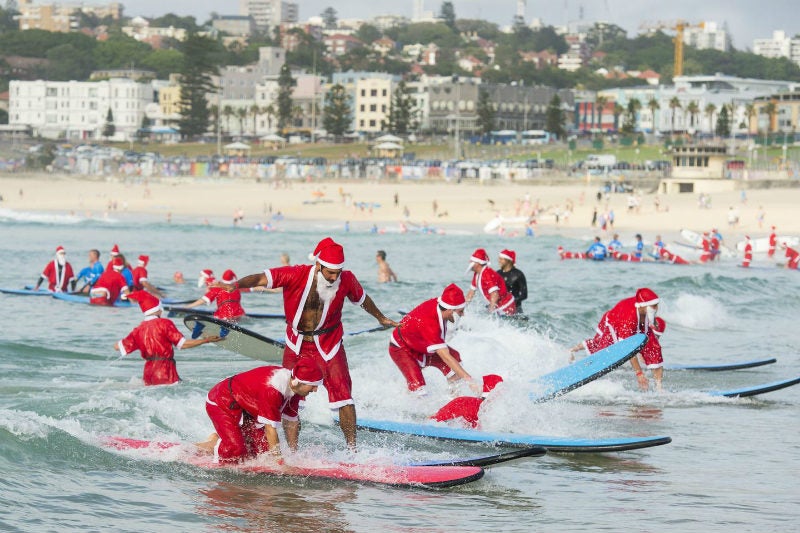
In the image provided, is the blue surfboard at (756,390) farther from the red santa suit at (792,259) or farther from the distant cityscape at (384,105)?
the distant cityscape at (384,105)

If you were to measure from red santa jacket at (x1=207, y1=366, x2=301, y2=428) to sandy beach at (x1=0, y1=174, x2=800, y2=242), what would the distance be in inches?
1655

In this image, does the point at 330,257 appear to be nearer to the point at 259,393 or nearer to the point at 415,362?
the point at 259,393

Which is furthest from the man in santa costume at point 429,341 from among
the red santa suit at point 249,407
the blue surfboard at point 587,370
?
the red santa suit at point 249,407

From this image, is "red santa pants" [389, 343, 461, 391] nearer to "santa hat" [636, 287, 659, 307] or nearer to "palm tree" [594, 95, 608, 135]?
"santa hat" [636, 287, 659, 307]

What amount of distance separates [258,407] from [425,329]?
8.90 feet

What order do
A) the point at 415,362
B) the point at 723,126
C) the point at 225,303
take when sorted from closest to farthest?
the point at 415,362
the point at 225,303
the point at 723,126

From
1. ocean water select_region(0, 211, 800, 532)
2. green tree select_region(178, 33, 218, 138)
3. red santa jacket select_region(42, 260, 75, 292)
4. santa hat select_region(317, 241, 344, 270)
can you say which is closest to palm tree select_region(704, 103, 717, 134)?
green tree select_region(178, 33, 218, 138)

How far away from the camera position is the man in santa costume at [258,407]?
8.94 meters

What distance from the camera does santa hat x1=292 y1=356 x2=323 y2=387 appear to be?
9.04m

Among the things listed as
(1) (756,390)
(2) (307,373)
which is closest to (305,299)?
(2) (307,373)

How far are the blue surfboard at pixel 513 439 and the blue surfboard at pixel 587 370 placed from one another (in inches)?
41.5

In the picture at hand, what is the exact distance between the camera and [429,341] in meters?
11.3

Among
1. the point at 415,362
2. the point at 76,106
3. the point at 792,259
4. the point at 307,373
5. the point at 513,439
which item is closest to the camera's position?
the point at 307,373

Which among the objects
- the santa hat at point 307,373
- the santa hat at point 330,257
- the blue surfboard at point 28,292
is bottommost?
the blue surfboard at point 28,292
